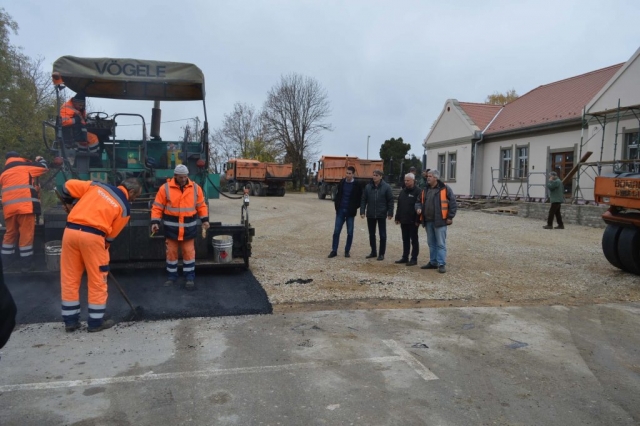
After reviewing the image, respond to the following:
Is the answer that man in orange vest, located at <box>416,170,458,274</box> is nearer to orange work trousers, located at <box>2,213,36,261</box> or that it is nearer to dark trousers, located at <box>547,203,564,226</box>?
orange work trousers, located at <box>2,213,36,261</box>

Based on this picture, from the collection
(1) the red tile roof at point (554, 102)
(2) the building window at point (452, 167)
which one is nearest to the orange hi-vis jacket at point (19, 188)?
(1) the red tile roof at point (554, 102)

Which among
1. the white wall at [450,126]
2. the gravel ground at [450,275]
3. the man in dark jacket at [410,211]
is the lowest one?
the gravel ground at [450,275]

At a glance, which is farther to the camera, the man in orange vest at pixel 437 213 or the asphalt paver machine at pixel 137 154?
the man in orange vest at pixel 437 213

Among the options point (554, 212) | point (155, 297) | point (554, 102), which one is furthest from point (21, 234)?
point (554, 102)

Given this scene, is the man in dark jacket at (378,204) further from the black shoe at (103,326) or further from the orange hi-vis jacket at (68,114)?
the black shoe at (103,326)

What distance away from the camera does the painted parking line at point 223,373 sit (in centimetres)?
379

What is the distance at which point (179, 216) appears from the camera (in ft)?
21.2

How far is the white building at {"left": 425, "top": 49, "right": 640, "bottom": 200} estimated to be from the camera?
17406mm

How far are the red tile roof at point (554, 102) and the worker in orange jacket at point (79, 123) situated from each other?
59.0 ft

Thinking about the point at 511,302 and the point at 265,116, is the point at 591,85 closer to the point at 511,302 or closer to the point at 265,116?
the point at 511,302

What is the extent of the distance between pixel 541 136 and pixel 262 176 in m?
19.4

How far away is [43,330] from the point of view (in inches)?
199

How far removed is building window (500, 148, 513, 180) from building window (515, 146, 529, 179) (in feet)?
2.14

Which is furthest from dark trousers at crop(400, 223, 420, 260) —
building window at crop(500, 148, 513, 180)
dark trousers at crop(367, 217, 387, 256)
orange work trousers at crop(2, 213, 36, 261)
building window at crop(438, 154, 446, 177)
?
building window at crop(438, 154, 446, 177)
